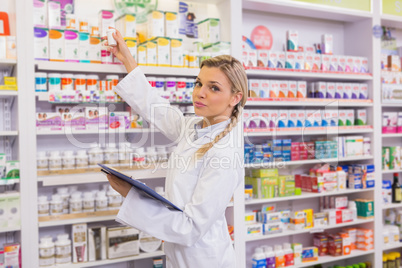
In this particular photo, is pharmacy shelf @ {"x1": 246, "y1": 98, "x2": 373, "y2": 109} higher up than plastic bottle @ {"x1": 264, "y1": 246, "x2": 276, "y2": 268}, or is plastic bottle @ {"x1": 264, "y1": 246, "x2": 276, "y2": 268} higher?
pharmacy shelf @ {"x1": 246, "y1": 98, "x2": 373, "y2": 109}

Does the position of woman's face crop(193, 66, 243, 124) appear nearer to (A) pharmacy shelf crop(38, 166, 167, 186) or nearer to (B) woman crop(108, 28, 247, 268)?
(B) woman crop(108, 28, 247, 268)

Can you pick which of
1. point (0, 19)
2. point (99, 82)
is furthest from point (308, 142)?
point (0, 19)

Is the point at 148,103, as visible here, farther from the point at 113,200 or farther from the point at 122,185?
the point at 113,200

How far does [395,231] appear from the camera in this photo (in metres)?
4.44

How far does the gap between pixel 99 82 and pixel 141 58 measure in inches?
14.6

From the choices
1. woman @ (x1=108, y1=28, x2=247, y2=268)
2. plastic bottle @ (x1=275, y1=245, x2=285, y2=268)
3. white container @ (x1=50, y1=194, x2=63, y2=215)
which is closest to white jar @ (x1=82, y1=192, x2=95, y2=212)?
white container @ (x1=50, y1=194, x2=63, y2=215)

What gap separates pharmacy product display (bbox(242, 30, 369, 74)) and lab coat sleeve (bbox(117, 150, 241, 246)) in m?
1.99

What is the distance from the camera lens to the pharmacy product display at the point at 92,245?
2.84 meters

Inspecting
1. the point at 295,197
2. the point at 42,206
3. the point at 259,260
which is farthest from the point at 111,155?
the point at 295,197

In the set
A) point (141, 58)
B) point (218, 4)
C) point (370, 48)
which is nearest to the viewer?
point (141, 58)

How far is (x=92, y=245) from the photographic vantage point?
2975mm

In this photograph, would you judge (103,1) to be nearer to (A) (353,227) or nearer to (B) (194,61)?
(B) (194,61)

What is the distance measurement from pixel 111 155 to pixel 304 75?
1.98 m

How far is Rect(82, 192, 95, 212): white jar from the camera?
2936 mm
